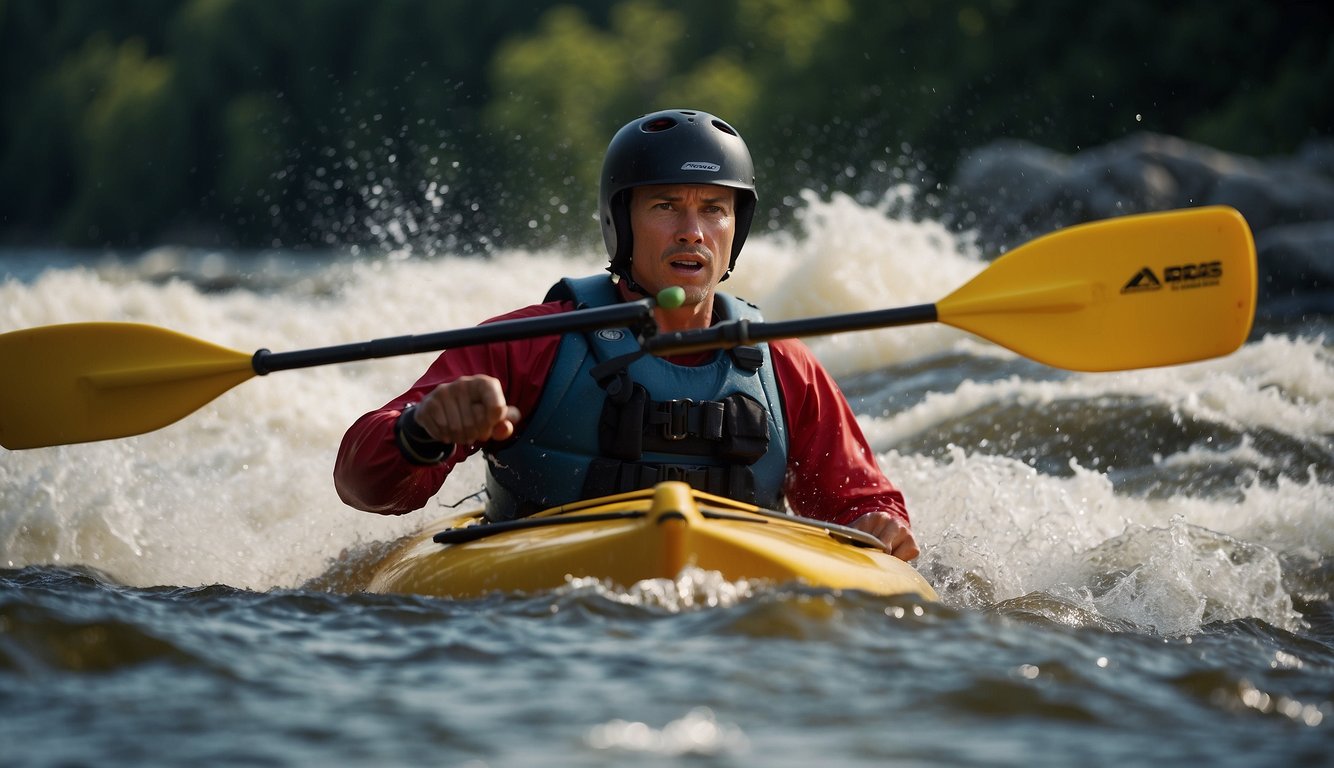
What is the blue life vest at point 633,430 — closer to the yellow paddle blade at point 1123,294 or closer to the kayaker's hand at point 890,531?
the kayaker's hand at point 890,531

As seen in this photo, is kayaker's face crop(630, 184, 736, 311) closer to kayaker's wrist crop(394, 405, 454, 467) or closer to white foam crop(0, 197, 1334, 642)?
kayaker's wrist crop(394, 405, 454, 467)

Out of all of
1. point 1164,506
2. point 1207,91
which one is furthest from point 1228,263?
point 1207,91

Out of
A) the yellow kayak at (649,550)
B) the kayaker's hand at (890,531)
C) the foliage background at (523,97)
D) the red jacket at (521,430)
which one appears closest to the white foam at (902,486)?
the kayaker's hand at (890,531)

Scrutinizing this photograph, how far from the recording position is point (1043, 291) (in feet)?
12.8

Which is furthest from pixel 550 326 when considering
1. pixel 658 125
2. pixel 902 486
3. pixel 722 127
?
pixel 902 486

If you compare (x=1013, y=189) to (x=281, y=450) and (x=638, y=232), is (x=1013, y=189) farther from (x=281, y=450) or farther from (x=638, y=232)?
(x=638, y=232)

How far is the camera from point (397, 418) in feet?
11.4

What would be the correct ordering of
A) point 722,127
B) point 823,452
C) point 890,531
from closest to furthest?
1. point 890,531
2. point 823,452
3. point 722,127

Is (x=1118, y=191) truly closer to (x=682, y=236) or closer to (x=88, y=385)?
(x=682, y=236)

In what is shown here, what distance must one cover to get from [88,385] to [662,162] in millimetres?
1661

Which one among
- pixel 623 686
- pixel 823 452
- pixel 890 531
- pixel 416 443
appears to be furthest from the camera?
A: pixel 823 452

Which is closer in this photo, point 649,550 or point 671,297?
point 649,550

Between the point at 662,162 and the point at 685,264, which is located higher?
the point at 662,162

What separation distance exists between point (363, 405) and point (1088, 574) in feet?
16.5
